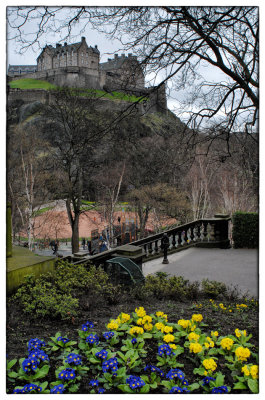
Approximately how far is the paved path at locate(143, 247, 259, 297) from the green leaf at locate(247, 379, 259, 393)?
3.51 meters

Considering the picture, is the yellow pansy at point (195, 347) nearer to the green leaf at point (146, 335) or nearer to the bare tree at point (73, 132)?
the green leaf at point (146, 335)

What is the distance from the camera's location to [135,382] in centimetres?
212

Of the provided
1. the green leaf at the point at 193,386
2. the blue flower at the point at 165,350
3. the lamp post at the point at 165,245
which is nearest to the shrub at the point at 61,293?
the blue flower at the point at 165,350

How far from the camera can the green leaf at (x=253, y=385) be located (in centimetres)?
226

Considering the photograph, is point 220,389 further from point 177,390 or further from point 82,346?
point 82,346

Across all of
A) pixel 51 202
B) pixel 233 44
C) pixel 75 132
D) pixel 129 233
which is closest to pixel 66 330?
pixel 233 44

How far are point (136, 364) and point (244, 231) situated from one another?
8.75 m

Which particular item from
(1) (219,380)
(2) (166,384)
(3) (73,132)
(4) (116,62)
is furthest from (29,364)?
(3) (73,132)

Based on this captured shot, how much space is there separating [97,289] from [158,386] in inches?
90.9

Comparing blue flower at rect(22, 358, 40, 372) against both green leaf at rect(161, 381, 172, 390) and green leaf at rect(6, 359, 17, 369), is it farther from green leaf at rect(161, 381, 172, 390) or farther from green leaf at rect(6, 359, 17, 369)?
green leaf at rect(161, 381, 172, 390)

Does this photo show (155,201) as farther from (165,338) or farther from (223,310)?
(165,338)

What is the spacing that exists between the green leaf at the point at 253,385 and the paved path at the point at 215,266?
351 centimetres

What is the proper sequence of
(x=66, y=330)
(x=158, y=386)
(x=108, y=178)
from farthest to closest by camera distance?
(x=108, y=178), (x=66, y=330), (x=158, y=386)

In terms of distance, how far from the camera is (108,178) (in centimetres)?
1786
